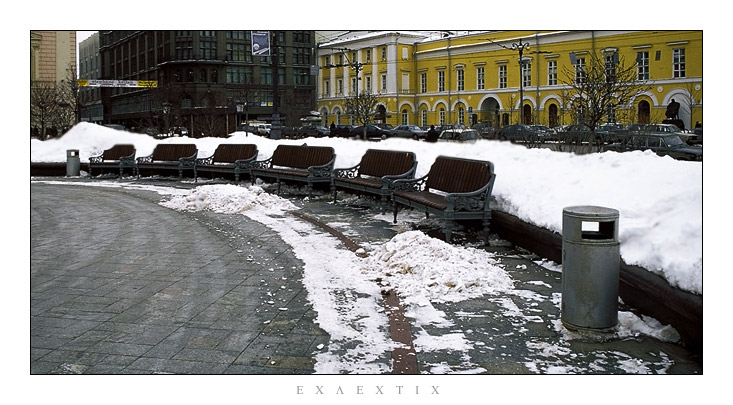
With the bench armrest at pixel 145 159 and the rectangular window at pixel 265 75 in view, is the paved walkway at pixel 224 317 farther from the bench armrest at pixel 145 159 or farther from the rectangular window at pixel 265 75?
the rectangular window at pixel 265 75

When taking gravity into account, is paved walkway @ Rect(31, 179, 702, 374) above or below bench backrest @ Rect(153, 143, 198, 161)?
below

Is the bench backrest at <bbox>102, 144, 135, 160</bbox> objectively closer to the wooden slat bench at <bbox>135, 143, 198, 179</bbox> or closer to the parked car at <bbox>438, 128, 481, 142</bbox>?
the wooden slat bench at <bbox>135, 143, 198, 179</bbox>

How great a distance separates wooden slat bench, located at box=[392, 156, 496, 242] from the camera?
27.5ft

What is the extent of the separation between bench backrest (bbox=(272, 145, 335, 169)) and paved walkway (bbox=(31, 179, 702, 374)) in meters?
4.86

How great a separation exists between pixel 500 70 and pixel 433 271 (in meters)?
10.8

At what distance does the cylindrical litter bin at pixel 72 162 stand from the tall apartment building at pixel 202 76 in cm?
182

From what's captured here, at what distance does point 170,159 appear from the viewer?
1903 centimetres

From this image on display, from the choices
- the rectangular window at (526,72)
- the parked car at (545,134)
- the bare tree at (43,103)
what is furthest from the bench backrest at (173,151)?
the parked car at (545,134)

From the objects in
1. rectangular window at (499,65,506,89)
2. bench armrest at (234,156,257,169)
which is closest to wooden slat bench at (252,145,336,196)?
bench armrest at (234,156,257,169)

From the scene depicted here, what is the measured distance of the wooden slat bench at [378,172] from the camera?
11.0 m

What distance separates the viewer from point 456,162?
31.6 feet

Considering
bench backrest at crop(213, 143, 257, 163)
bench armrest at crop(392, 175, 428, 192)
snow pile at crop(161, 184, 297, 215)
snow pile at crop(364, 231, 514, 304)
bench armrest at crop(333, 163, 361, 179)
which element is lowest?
snow pile at crop(364, 231, 514, 304)

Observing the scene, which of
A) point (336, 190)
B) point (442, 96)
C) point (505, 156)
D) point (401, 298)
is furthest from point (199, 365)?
point (442, 96)

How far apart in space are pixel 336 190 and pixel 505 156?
12.5 ft
